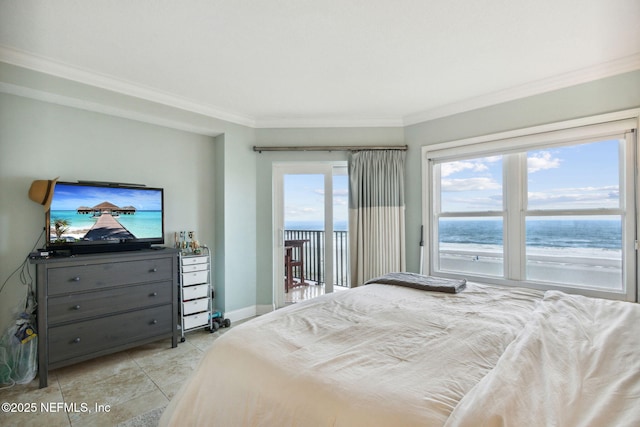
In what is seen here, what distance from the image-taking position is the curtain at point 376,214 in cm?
386

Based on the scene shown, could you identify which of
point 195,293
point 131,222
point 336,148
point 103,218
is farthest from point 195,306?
point 336,148

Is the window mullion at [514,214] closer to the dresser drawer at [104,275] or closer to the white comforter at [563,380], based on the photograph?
the white comforter at [563,380]

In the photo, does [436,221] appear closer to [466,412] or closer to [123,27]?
[466,412]

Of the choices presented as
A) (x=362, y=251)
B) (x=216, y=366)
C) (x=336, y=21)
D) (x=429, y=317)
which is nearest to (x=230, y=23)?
(x=336, y=21)

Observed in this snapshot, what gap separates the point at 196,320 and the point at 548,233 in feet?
12.3

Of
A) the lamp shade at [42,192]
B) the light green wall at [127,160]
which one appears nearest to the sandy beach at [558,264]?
the light green wall at [127,160]

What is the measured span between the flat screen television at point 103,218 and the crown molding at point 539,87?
3.21 meters

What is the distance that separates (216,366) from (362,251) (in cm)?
277

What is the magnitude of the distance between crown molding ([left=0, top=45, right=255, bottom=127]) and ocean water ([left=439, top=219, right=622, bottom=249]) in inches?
120

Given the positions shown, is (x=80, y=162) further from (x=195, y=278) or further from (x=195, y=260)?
(x=195, y=278)

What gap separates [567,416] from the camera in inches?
33.6

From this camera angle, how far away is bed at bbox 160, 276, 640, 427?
2.91 feet

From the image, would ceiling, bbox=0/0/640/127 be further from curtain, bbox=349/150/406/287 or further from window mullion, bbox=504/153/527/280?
curtain, bbox=349/150/406/287

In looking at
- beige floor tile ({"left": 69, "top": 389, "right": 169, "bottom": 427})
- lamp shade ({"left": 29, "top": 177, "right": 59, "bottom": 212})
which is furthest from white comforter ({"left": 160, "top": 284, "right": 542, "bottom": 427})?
lamp shade ({"left": 29, "top": 177, "right": 59, "bottom": 212})
